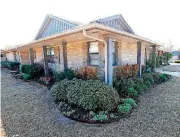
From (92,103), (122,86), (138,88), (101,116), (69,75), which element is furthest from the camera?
(69,75)

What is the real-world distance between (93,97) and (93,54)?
4409 millimetres

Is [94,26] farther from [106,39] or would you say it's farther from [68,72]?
[68,72]

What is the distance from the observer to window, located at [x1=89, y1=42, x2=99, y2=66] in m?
8.48

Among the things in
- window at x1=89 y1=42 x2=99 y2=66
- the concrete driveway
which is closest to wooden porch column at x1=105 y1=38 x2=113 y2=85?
the concrete driveway

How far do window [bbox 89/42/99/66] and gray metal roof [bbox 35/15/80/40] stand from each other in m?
2.25

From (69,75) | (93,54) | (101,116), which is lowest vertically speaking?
(101,116)

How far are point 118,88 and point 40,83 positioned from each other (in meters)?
5.62

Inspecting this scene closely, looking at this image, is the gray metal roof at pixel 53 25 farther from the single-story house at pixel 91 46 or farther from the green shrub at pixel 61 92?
the green shrub at pixel 61 92

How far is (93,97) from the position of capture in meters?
4.71

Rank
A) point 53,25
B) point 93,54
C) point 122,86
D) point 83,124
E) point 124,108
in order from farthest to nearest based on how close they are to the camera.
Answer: point 53,25
point 93,54
point 122,86
point 124,108
point 83,124

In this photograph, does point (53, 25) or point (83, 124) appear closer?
point (83, 124)

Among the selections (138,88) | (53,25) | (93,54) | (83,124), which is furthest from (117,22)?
(83,124)

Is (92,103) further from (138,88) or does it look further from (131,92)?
(138,88)

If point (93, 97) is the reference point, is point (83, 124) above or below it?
below
